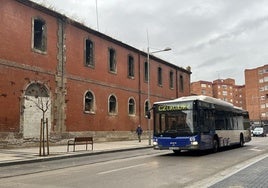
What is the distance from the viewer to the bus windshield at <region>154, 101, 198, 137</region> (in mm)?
18297

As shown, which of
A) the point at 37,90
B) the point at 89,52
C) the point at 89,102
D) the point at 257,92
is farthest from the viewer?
the point at 257,92

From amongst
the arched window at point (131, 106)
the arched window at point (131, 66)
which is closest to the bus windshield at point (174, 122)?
the arched window at point (131, 106)

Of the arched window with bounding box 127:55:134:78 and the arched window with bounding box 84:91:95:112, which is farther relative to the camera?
the arched window with bounding box 127:55:134:78

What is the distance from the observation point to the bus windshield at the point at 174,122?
60.0ft

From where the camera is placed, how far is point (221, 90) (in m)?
137

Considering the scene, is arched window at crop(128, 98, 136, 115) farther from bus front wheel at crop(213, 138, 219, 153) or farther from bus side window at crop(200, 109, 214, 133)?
bus side window at crop(200, 109, 214, 133)

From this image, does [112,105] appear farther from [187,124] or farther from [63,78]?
[187,124]

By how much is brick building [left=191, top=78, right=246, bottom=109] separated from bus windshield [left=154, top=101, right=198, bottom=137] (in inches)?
4406

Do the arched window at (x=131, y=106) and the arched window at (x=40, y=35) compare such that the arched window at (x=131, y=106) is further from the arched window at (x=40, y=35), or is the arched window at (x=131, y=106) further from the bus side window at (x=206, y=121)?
the bus side window at (x=206, y=121)

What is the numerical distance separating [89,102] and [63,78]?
14.7 ft

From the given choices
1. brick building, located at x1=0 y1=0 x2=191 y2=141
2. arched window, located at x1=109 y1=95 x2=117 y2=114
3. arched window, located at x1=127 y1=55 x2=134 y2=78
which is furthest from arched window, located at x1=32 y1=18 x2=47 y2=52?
arched window, located at x1=127 y1=55 x2=134 y2=78

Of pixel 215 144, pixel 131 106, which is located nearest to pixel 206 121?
pixel 215 144

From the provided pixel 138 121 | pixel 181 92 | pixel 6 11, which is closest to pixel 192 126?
pixel 6 11

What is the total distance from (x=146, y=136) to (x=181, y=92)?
14032 mm
